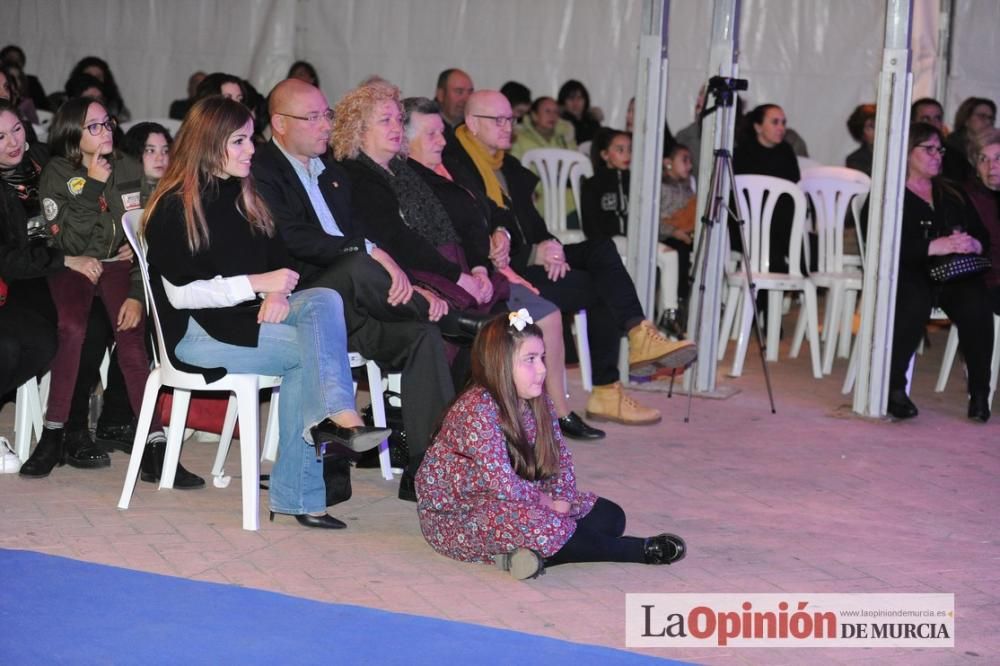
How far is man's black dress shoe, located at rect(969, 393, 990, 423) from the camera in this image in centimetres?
661

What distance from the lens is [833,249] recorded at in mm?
7941

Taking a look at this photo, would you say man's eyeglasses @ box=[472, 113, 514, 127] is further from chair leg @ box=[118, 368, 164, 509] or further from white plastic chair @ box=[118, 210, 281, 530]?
chair leg @ box=[118, 368, 164, 509]

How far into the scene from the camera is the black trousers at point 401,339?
15.5ft

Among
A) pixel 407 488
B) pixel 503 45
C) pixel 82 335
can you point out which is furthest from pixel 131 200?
pixel 503 45

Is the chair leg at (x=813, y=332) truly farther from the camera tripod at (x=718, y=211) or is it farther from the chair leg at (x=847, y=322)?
the camera tripod at (x=718, y=211)

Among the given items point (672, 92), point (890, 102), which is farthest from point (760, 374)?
point (672, 92)

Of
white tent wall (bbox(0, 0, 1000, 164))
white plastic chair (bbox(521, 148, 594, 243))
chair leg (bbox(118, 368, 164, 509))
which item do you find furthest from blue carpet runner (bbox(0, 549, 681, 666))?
white tent wall (bbox(0, 0, 1000, 164))

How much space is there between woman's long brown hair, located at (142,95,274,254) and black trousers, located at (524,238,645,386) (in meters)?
2.06

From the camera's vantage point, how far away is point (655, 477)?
535 centimetres

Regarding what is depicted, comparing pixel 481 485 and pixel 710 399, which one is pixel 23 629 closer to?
pixel 481 485

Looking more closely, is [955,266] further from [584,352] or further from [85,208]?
[85,208]

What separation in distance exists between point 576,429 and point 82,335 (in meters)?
2.00

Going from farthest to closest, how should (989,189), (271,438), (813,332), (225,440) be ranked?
1. (813,332)
2. (989,189)
3. (271,438)
4. (225,440)

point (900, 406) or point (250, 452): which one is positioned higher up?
point (250, 452)
